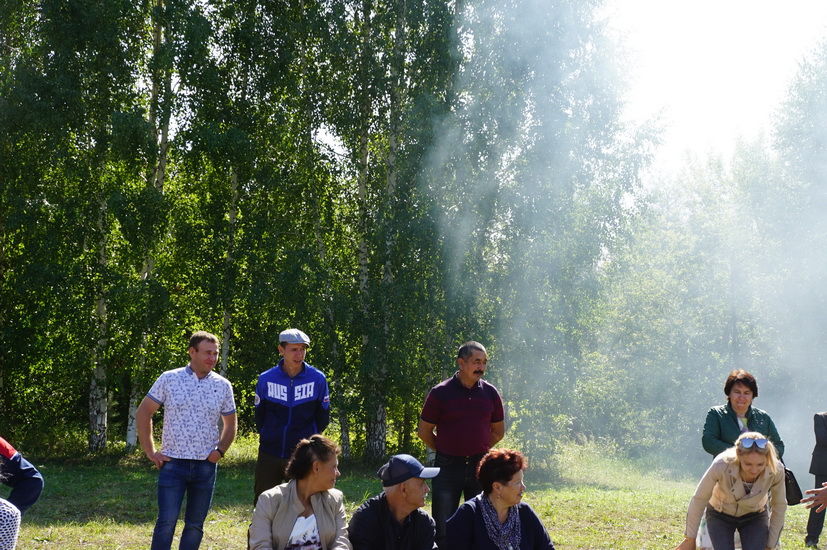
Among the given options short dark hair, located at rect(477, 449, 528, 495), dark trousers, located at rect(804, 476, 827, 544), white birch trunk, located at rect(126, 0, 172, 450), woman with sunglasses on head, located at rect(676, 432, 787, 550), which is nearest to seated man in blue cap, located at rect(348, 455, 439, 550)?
short dark hair, located at rect(477, 449, 528, 495)

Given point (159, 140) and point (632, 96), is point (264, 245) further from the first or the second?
point (632, 96)

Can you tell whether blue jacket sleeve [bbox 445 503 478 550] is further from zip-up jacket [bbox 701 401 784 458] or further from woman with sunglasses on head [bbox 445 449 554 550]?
zip-up jacket [bbox 701 401 784 458]

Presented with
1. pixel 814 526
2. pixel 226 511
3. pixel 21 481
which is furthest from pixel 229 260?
pixel 21 481

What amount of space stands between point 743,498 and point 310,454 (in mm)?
2757

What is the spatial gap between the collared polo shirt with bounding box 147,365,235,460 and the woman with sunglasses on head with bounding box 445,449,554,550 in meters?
2.20

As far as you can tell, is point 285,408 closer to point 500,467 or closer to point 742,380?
point 500,467

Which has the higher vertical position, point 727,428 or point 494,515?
point 727,428

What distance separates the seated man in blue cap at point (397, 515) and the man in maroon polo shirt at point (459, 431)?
2.01 metres

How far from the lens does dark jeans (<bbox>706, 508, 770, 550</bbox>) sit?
5305 millimetres

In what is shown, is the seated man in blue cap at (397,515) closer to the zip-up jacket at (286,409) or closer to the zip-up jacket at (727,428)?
the zip-up jacket at (286,409)

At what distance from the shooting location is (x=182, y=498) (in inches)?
231

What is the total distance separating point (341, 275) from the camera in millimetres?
16781

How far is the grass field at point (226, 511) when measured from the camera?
8680 mm

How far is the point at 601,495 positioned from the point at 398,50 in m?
9.14
